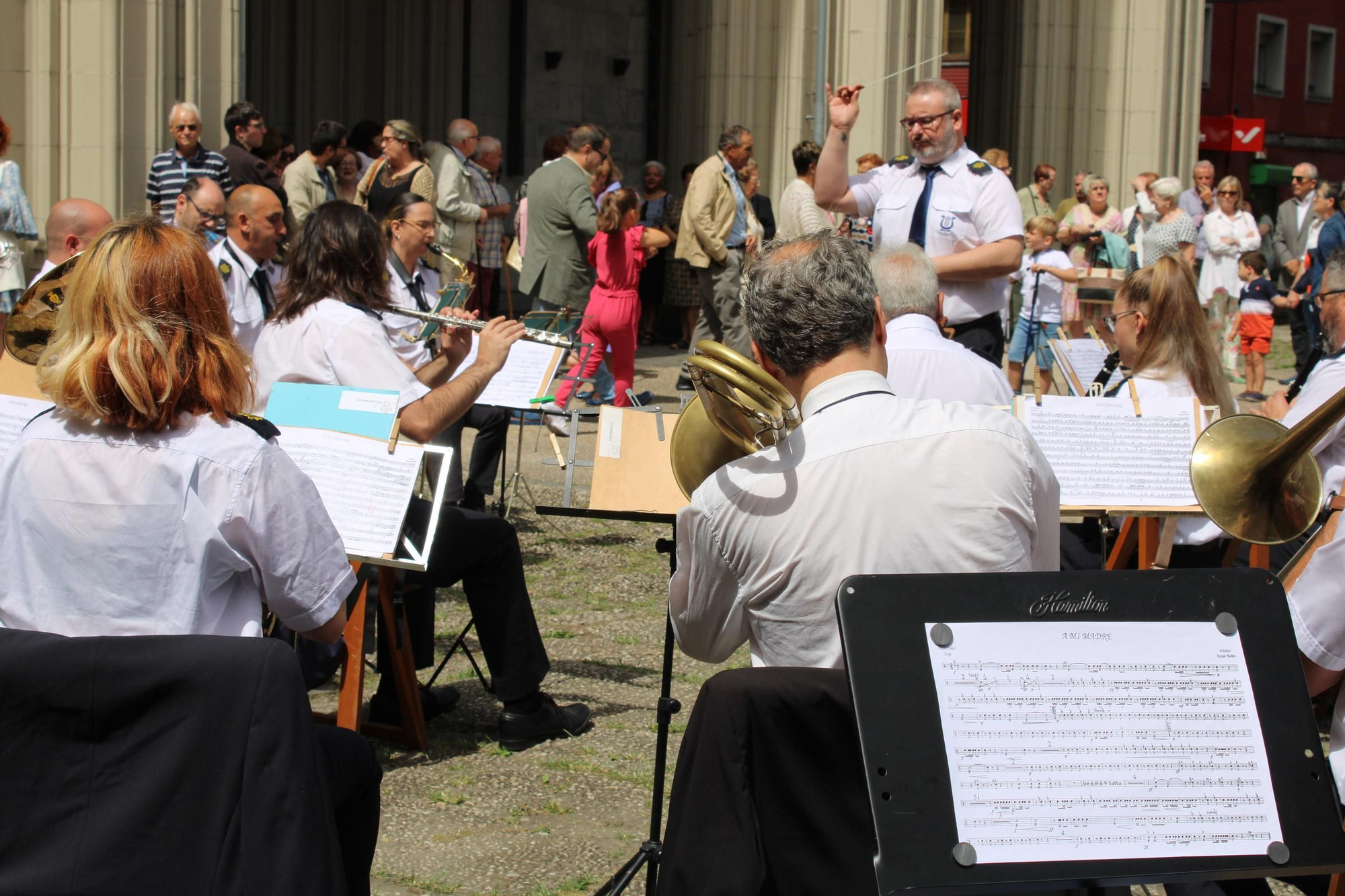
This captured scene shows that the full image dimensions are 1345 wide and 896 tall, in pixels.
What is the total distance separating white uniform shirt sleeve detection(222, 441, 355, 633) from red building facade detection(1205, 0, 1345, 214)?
30.8m

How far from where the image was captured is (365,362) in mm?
4199

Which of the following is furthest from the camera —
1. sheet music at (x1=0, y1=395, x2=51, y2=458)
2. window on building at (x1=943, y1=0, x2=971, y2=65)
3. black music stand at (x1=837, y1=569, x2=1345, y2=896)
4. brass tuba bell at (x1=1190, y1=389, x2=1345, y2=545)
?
window on building at (x1=943, y1=0, x2=971, y2=65)

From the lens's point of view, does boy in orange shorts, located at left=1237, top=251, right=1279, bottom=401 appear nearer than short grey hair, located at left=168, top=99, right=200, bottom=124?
No

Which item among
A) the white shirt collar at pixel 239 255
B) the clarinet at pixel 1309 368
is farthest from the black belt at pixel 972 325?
the white shirt collar at pixel 239 255

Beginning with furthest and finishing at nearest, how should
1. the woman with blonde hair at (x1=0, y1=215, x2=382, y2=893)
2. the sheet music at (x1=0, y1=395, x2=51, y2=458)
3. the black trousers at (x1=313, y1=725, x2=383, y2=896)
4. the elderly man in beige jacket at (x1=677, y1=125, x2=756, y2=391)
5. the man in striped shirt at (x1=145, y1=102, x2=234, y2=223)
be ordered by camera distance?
the elderly man in beige jacket at (x1=677, y1=125, x2=756, y2=391)
the man in striped shirt at (x1=145, y1=102, x2=234, y2=223)
the sheet music at (x1=0, y1=395, x2=51, y2=458)
the black trousers at (x1=313, y1=725, x2=383, y2=896)
the woman with blonde hair at (x1=0, y1=215, x2=382, y2=893)

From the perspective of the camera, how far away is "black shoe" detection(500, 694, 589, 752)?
4262 mm

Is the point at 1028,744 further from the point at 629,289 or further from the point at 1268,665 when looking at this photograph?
the point at 629,289

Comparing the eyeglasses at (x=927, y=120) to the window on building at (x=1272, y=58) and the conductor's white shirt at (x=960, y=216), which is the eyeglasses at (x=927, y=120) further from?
the window on building at (x=1272, y=58)

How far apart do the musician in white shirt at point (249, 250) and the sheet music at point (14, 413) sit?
205 cm

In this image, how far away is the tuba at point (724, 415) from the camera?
2.17m

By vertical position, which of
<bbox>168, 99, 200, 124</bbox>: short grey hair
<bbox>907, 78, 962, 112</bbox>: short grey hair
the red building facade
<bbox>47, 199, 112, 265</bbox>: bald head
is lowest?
<bbox>47, 199, 112, 265</bbox>: bald head

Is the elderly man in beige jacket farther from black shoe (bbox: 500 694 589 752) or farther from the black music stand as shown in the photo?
the black music stand

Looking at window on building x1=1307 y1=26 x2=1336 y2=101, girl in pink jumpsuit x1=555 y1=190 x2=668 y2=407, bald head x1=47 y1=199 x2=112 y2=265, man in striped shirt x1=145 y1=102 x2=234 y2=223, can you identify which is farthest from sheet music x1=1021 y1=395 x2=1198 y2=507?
window on building x1=1307 y1=26 x2=1336 y2=101

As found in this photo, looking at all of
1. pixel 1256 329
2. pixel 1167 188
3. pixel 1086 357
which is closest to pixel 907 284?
Answer: pixel 1086 357
